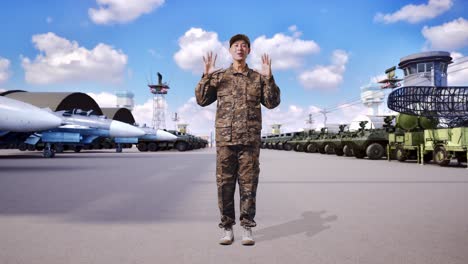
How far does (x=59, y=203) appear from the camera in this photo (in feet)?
17.6

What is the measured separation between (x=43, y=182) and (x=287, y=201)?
5.64 metres

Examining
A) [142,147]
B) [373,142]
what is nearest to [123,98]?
[142,147]

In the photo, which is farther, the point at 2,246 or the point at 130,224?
the point at 130,224

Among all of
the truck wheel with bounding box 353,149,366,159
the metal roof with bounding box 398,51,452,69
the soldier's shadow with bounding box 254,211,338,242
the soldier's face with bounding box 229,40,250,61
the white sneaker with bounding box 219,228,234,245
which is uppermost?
the metal roof with bounding box 398,51,452,69

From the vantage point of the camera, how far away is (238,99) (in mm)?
3443

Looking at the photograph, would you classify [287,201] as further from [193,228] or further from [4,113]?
[4,113]

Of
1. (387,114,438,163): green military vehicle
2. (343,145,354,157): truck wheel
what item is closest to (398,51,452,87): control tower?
(343,145,354,157): truck wheel

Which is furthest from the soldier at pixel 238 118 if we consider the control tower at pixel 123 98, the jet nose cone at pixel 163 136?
the control tower at pixel 123 98

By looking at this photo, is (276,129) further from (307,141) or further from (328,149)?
(328,149)

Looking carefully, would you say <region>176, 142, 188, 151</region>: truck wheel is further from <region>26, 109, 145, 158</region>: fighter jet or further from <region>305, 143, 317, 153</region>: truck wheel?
<region>305, 143, 317, 153</region>: truck wheel

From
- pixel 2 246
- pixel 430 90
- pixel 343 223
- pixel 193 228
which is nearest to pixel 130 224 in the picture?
pixel 193 228

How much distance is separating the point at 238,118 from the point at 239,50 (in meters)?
0.66

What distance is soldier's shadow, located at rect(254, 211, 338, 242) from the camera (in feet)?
11.5

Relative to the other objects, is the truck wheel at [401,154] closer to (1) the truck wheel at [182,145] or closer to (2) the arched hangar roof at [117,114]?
(1) the truck wheel at [182,145]
